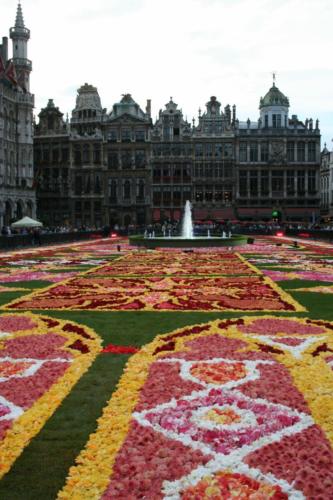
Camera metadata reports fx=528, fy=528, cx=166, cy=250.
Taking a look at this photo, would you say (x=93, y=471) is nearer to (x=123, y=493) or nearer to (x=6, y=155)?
(x=123, y=493)

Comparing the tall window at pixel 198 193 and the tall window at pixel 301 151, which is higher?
the tall window at pixel 301 151

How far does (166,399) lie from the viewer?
5.28m

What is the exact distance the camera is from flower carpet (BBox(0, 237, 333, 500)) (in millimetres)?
3795

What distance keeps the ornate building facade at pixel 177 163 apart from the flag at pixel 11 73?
9464 millimetres

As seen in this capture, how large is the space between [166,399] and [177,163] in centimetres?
7318

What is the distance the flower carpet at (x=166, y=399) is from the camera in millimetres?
3795

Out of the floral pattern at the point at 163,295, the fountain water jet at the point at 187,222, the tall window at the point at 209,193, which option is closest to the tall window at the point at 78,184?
the fountain water jet at the point at 187,222

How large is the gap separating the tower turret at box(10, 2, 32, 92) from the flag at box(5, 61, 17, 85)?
5.06ft

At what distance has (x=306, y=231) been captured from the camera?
156ft

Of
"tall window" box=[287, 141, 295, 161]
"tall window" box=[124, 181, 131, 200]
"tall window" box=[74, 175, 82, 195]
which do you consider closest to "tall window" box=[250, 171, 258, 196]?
"tall window" box=[287, 141, 295, 161]

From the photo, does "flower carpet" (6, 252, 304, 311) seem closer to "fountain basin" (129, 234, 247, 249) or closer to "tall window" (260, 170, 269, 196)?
"fountain basin" (129, 234, 247, 249)

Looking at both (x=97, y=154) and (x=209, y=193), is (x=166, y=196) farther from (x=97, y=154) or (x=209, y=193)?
Result: (x=97, y=154)

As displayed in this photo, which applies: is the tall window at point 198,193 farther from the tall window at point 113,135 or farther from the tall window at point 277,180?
the tall window at point 113,135

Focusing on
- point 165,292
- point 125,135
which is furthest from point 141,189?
point 165,292
